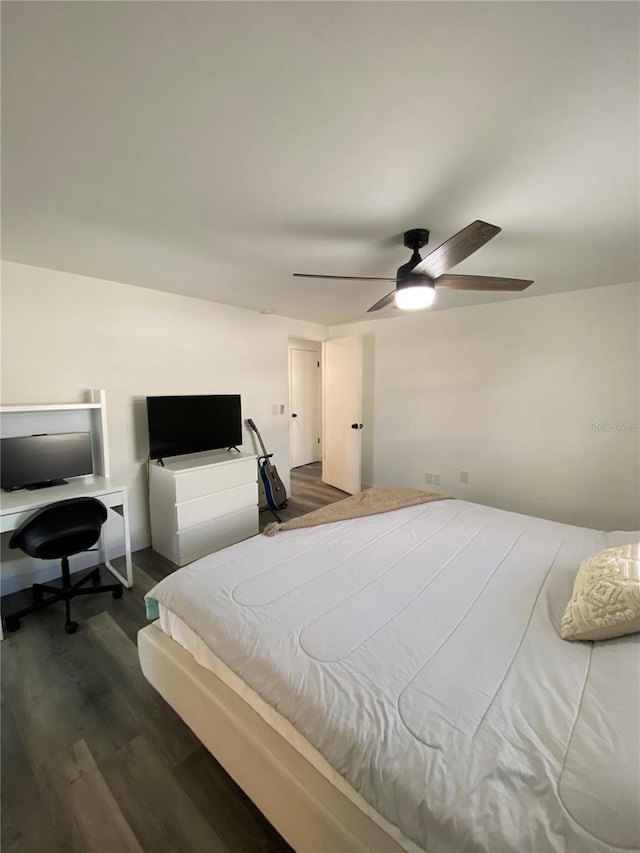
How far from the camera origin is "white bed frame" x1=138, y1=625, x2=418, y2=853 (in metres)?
0.84

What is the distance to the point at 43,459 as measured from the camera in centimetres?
Answer: 232

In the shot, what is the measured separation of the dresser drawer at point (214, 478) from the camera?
8.89 feet

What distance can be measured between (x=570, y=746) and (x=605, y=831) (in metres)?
0.16

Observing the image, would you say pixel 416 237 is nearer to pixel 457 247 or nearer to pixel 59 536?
pixel 457 247

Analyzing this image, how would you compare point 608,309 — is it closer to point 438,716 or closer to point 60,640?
point 438,716

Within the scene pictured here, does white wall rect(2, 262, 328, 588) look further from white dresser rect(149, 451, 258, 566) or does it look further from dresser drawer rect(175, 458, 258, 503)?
dresser drawer rect(175, 458, 258, 503)

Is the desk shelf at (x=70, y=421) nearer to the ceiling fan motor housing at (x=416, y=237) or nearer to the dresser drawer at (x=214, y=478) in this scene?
the dresser drawer at (x=214, y=478)

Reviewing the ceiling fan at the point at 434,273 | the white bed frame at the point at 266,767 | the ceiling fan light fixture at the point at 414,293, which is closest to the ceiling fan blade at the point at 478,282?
the ceiling fan at the point at 434,273

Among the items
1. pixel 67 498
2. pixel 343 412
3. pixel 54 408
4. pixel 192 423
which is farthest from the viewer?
pixel 343 412

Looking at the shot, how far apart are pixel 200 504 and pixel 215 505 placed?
0.49ft

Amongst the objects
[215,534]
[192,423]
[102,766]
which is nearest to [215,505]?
[215,534]

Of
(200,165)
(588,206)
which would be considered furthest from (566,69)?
(200,165)

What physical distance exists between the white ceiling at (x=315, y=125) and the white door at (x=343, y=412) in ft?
7.61

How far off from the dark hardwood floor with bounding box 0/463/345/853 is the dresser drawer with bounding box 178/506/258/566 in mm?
817
